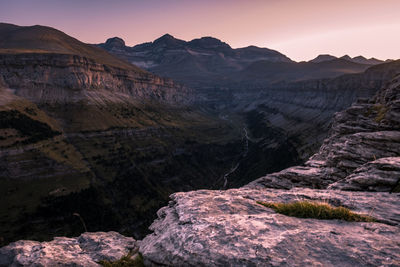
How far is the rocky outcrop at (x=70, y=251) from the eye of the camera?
316 inches

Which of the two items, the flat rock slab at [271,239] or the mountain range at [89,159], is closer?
the flat rock slab at [271,239]

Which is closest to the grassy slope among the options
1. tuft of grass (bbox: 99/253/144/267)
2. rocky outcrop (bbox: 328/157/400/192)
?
tuft of grass (bbox: 99/253/144/267)

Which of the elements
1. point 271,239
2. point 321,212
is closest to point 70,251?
point 271,239

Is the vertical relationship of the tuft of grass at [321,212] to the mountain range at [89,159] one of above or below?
above

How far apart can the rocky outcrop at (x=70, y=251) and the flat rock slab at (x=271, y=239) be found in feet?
8.56

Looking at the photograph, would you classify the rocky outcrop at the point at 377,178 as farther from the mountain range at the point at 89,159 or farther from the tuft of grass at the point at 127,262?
the mountain range at the point at 89,159

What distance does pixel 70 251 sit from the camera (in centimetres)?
923

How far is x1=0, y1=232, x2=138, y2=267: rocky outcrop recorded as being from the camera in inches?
316

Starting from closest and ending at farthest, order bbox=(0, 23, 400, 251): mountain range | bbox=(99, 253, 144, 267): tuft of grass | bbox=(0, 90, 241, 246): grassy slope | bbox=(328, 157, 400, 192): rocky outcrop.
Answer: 1. bbox=(99, 253, 144, 267): tuft of grass
2. bbox=(328, 157, 400, 192): rocky outcrop
3. bbox=(0, 90, 241, 246): grassy slope
4. bbox=(0, 23, 400, 251): mountain range

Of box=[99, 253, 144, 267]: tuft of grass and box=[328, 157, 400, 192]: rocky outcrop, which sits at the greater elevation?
box=[328, 157, 400, 192]: rocky outcrop

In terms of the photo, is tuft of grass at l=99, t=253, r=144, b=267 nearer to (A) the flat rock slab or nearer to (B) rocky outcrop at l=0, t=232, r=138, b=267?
(B) rocky outcrop at l=0, t=232, r=138, b=267

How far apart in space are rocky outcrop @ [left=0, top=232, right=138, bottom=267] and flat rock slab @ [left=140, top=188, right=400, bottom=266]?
2.61 m

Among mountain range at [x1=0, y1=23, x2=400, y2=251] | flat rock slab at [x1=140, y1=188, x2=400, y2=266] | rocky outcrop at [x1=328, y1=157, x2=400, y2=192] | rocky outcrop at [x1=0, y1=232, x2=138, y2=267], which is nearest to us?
flat rock slab at [x1=140, y1=188, x2=400, y2=266]

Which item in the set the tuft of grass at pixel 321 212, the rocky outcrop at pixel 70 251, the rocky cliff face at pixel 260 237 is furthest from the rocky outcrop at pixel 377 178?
the rocky outcrop at pixel 70 251
